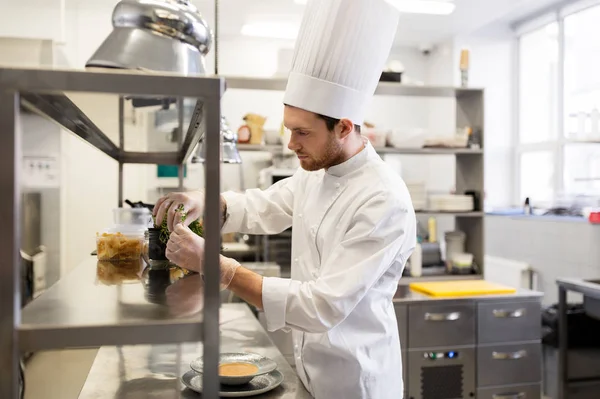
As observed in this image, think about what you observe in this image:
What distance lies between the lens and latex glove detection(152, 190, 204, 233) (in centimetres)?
143

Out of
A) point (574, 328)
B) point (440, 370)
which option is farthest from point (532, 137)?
point (440, 370)

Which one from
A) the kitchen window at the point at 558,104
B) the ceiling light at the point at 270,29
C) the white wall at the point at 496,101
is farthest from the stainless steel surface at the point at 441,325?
the ceiling light at the point at 270,29

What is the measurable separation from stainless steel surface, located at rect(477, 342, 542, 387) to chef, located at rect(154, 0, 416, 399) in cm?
190

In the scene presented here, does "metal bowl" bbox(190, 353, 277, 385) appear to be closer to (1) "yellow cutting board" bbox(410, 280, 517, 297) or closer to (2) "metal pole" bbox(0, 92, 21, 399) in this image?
(2) "metal pole" bbox(0, 92, 21, 399)

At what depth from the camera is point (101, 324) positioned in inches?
32.4

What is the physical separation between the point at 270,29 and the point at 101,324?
17.4 ft

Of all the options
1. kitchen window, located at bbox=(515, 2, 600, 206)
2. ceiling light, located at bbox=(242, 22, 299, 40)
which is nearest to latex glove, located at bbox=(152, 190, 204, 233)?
kitchen window, located at bbox=(515, 2, 600, 206)

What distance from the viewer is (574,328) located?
3.78 meters

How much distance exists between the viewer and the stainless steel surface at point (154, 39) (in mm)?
1025

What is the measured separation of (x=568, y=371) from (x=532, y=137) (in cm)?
317

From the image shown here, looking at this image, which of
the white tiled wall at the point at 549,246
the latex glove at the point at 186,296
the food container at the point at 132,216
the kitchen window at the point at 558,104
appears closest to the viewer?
the latex glove at the point at 186,296

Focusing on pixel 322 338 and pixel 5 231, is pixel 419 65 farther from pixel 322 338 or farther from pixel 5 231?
pixel 5 231

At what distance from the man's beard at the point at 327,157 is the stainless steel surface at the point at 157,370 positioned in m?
0.66

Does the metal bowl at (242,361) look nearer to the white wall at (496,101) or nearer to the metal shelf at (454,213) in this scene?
the metal shelf at (454,213)
